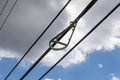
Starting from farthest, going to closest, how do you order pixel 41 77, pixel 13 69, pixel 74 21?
pixel 13 69 < pixel 41 77 < pixel 74 21

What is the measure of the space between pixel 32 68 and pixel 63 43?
225 cm

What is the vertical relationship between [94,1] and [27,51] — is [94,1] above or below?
below

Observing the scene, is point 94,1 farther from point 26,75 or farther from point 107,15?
point 26,75

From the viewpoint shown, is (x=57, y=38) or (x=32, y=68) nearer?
(x=57, y=38)

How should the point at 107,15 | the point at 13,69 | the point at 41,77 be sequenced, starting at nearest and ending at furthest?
1. the point at 107,15
2. the point at 41,77
3. the point at 13,69

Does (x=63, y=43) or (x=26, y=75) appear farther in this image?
(x=26, y=75)

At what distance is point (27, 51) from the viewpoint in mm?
11656

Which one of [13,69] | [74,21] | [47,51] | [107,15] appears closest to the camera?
[107,15]

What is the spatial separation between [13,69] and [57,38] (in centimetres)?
453

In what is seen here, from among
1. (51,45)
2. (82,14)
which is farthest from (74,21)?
(51,45)

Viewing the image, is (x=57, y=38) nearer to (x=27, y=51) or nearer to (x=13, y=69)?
(x=27, y=51)

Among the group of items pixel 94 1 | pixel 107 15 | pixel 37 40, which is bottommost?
pixel 107 15

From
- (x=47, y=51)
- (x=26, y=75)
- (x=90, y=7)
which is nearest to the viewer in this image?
(x=90, y=7)

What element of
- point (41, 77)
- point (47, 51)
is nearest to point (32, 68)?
point (41, 77)
